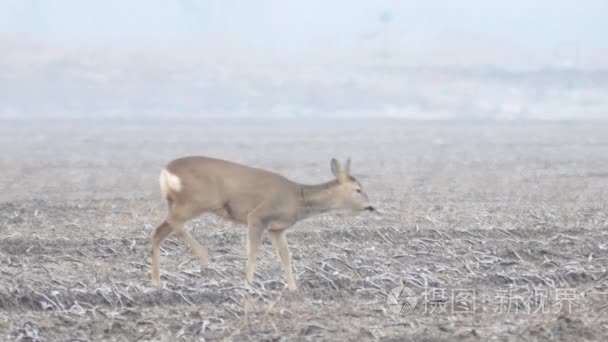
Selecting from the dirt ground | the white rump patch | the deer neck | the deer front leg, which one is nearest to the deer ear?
the deer neck

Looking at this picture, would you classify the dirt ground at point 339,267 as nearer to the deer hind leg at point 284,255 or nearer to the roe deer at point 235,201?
the deer hind leg at point 284,255

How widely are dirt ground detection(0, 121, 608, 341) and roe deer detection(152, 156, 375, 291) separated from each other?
Result: 13.2 inches

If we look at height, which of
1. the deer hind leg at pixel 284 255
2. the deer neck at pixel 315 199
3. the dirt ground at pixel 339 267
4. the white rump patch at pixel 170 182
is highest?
the white rump patch at pixel 170 182

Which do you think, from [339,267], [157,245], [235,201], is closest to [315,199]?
[339,267]

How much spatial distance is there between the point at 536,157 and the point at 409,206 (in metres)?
16.7

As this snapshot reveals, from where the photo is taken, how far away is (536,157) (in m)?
35.6

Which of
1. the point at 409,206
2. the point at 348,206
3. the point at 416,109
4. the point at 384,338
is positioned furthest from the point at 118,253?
the point at 416,109

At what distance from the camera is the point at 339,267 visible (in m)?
12.7

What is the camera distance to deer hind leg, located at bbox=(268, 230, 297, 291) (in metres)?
11.7

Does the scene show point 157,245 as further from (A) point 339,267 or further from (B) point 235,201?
(A) point 339,267

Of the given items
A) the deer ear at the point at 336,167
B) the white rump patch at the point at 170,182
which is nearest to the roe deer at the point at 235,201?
the white rump patch at the point at 170,182

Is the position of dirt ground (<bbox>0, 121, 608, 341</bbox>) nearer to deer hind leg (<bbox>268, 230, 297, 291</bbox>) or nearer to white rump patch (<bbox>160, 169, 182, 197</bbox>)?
deer hind leg (<bbox>268, 230, 297, 291</bbox>)

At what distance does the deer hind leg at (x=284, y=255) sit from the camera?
460 inches

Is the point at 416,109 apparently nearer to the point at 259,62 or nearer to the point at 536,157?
the point at 259,62
